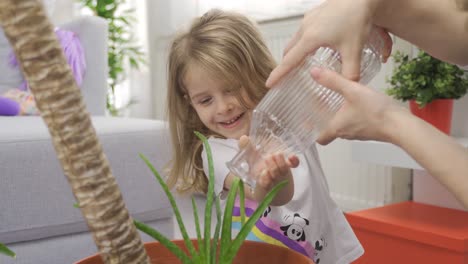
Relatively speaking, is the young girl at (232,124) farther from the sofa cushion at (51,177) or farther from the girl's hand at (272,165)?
the girl's hand at (272,165)

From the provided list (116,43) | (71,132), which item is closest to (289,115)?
(71,132)

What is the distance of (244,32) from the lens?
1239 millimetres

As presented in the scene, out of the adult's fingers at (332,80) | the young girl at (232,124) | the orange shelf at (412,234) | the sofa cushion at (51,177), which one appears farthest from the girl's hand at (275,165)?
the orange shelf at (412,234)

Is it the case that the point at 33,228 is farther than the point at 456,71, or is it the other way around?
the point at 456,71

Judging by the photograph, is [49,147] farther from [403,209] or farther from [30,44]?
[403,209]

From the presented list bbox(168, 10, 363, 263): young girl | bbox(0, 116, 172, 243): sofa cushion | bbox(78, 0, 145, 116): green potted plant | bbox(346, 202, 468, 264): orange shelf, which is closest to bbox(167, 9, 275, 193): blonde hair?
bbox(168, 10, 363, 263): young girl

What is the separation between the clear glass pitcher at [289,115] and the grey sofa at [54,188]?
0.82m

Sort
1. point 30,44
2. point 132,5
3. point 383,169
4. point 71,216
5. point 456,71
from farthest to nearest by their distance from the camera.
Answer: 1. point 132,5
2. point 383,169
3. point 456,71
4. point 71,216
5. point 30,44

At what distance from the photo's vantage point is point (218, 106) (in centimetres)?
113

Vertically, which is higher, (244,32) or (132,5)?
(244,32)

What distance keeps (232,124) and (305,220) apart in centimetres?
25

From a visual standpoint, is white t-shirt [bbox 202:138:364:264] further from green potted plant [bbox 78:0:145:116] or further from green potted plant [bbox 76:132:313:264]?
green potted plant [bbox 78:0:145:116]

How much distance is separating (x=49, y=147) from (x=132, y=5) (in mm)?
3057

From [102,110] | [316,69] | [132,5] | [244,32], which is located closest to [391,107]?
[316,69]
